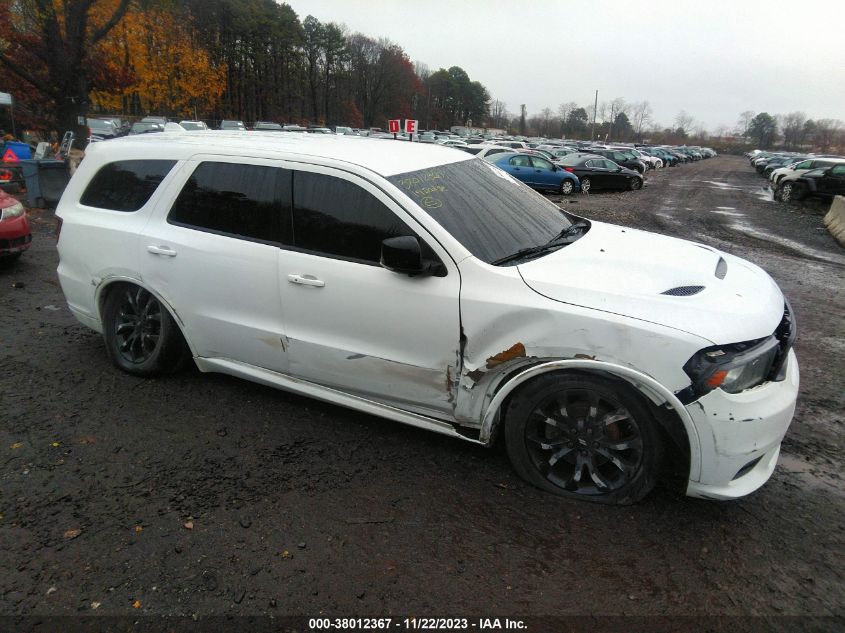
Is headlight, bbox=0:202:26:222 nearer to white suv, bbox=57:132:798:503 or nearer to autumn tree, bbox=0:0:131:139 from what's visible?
white suv, bbox=57:132:798:503

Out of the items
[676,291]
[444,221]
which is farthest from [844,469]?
[444,221]

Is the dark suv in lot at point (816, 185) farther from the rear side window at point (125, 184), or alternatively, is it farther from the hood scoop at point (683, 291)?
the rear side window at point (125, 184)

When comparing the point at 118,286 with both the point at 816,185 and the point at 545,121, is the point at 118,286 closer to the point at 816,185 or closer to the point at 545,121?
the point at 816,185

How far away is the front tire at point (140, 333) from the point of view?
4.14 m

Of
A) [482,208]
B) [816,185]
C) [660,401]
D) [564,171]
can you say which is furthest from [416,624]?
[816,185]

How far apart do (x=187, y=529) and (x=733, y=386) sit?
2642 millimetres

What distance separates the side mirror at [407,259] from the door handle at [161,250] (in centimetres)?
167

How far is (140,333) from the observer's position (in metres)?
4.29

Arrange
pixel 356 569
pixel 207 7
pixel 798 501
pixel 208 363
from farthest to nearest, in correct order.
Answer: pixel 207 7, pixel 208 363, pixel 798 501, pixel 356 569

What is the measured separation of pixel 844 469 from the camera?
333cm

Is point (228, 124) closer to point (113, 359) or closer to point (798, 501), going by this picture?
point (113, 359)

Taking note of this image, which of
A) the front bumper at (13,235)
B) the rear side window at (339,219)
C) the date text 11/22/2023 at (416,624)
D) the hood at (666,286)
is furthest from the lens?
the front bumper at (13,235)

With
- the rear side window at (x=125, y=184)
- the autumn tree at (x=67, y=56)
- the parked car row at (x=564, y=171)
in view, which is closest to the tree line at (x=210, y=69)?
the autumn tree at (x=67, y=56)

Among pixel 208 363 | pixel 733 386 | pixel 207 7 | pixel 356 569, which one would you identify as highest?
pixel 207 7
